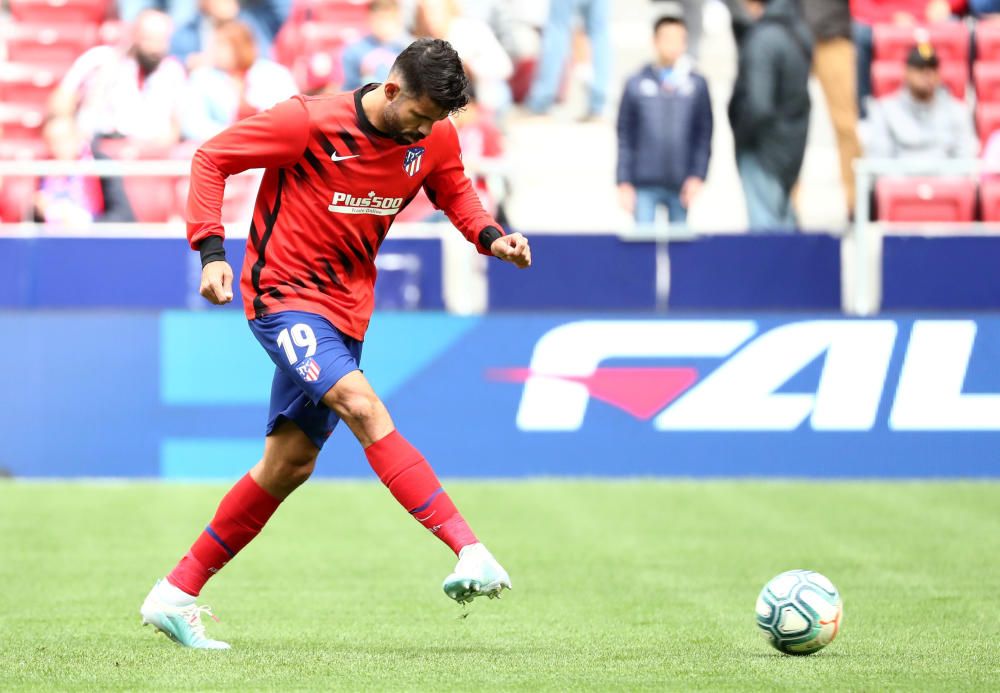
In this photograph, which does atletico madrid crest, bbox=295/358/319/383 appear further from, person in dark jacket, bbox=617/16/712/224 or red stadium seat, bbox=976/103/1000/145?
red stadium seat, bbox=976/103/1000/145

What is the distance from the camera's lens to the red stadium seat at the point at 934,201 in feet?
46.6

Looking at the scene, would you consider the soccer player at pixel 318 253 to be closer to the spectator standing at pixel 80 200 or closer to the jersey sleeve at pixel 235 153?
the jersey sleeve at pixel 235 153

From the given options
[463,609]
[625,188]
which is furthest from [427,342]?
[463,609]

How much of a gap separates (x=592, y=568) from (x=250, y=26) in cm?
883

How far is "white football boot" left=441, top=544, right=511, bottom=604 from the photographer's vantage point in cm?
546

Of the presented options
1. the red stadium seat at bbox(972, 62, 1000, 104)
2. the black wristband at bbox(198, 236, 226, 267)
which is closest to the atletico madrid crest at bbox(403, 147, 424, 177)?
the black wristband at bbox(198, 236, 226, 267)

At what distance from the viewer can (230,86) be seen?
48.0 ft

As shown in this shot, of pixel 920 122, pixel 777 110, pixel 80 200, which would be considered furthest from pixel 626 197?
pixel 80 200

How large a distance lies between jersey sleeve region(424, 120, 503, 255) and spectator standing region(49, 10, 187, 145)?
26.8 feet

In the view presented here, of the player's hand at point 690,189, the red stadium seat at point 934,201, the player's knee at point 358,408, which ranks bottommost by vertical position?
the red stadium seat at point 934,201

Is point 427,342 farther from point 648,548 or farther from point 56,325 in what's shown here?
point 648,548

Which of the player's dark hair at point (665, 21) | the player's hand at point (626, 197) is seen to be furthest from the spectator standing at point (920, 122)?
the player's hand at point (626, 197)

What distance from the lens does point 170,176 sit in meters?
13.6

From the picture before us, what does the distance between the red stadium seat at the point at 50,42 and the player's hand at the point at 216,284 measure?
10.6m
